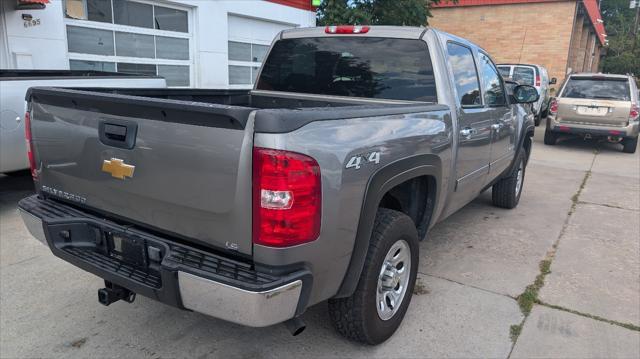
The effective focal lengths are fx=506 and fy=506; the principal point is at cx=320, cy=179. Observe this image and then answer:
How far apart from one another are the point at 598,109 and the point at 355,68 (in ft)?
29.4

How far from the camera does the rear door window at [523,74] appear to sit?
1566 centimetres

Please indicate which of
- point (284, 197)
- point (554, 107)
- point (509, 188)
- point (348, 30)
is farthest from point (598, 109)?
point (284, 197)

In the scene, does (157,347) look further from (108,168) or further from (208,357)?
(108,168)

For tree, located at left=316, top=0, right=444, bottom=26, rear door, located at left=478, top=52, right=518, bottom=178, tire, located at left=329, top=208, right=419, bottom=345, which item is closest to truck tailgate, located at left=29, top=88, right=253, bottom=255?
tire, located at left=329, top=208, right=419, bottom=345

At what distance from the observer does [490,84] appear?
4.87m

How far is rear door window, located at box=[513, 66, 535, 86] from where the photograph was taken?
51.4ft

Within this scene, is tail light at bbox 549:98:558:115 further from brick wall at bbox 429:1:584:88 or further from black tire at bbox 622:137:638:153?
brick wall at bbox 429:1:584:88

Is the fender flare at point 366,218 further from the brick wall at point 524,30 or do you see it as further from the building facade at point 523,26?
the brick wall at point 524,30

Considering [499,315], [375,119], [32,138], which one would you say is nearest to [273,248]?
[375,119]

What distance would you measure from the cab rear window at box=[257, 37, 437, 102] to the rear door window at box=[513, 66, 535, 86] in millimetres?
13032

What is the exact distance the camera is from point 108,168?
8.73 feet

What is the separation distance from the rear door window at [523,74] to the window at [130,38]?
33.2 ft

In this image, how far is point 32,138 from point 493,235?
4257 millimetres

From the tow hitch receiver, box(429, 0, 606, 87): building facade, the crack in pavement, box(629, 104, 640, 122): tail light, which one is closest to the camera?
the tow hitch receiver
